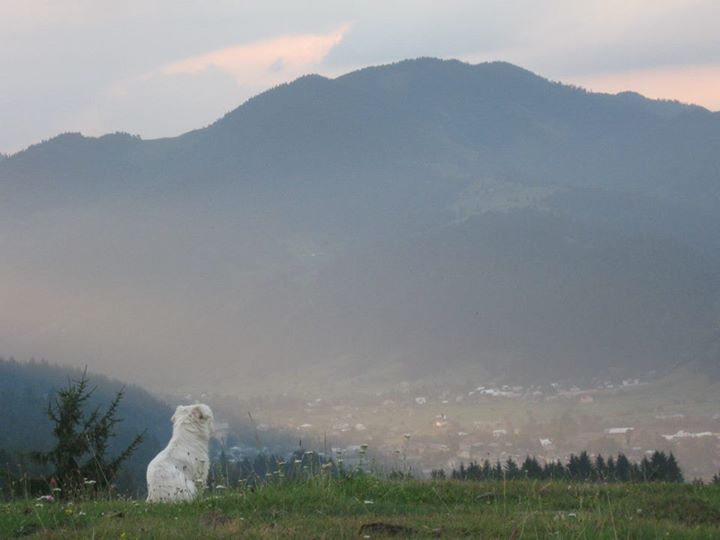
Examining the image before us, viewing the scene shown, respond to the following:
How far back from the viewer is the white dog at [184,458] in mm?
14375

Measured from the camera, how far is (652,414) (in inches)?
6299

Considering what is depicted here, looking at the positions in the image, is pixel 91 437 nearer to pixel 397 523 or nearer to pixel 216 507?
pixel 216 507

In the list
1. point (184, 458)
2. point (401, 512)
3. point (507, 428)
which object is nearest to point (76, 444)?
point (184, 458)

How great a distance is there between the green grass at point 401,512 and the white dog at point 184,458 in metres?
2.68

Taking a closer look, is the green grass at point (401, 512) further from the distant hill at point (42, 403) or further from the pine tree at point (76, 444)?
the distant hill at point (42, 403)

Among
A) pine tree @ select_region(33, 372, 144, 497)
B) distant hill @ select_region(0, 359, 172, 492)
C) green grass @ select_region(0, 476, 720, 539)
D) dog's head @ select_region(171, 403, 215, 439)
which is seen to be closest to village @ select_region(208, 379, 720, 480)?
distant hill @ select_region(0, 359, 172, 492)

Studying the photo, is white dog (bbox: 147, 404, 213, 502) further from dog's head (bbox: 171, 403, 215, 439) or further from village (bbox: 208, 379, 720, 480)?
village (bbox: 208, 379, 720, 480)

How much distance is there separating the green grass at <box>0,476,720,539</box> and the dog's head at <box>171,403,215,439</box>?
406 cm

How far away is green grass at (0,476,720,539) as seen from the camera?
8.89 meters

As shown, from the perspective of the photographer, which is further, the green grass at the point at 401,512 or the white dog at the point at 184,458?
the white dog at the point at 184,458

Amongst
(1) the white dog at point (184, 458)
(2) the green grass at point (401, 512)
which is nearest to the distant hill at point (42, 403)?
(1) the white dog at point (184, 458)

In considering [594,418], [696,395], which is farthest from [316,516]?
[696,395]

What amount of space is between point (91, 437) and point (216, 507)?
8287 mm

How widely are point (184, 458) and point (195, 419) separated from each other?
0.73 meters
